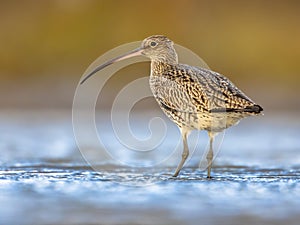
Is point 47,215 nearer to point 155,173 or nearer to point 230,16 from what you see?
point 155,173

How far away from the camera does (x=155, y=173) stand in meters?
10.3

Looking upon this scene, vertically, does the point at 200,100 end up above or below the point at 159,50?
below

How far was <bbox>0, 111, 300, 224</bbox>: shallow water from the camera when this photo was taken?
6.95 meters

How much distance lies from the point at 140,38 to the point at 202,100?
12.6m

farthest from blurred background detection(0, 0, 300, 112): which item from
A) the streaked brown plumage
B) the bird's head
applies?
the streaked brown plumage

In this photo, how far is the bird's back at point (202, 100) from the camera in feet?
30.5

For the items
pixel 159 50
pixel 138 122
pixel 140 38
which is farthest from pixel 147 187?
pixel 140 38

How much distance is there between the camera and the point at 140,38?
21.8 meters

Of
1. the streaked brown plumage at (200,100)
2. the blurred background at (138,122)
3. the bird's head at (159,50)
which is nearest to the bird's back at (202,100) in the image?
the streaked brown plumage at (200,100)

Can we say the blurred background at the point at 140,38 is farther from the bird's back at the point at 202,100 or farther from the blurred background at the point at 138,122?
the bird's back at the point at 202,100

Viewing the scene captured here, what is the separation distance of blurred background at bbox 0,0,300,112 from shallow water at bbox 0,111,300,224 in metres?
5.98

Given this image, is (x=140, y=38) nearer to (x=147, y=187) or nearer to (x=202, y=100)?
(x=202, y=100)

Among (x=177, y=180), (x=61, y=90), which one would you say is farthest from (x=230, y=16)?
(x=177, y=180)

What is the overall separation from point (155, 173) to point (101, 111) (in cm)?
→ 887
